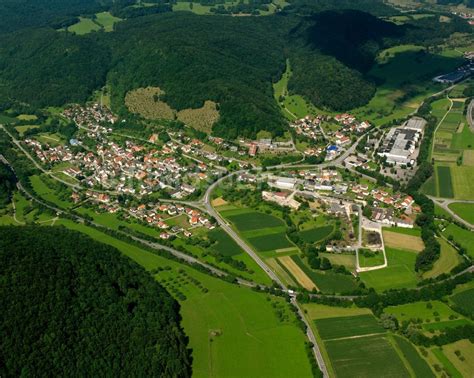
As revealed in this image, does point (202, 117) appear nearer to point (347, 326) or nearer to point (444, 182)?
point (444, 182)

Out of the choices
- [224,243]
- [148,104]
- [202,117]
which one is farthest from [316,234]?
[148,104]

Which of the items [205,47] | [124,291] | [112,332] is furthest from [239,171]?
[205,47]

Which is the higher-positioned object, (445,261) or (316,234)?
(445,261)

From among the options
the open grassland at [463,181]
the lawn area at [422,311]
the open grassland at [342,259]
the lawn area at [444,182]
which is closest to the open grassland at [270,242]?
the open grassland at [342,259]

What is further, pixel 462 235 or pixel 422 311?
pixel 462 235

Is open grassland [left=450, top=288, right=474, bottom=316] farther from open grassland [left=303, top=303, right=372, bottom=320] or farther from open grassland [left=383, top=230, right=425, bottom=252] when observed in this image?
open grassland [left=303, top=303, right=372, bottom=320]

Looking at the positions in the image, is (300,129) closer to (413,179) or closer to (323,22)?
(413,179)

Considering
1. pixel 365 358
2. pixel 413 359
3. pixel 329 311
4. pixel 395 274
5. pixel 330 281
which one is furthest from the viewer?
pixel 395 274
